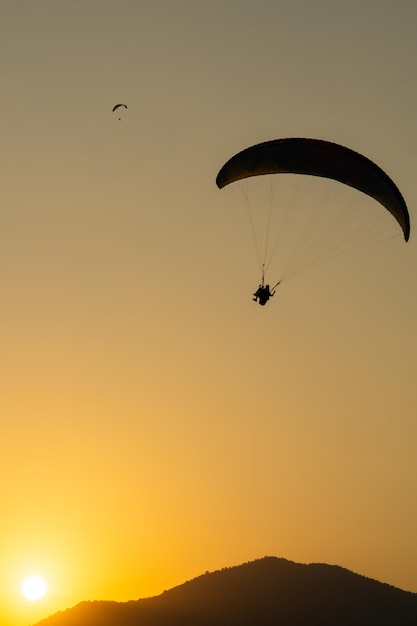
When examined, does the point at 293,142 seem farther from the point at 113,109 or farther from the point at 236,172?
the point at 113,109

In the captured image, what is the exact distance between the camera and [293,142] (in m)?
36.9

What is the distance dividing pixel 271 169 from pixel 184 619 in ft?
594

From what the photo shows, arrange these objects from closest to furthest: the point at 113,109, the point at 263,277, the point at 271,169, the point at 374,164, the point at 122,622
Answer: the point at 374,164, the point at 271,169, the point at 263,277, the point at 113,109, the point at 122,622

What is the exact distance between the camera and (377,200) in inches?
1478

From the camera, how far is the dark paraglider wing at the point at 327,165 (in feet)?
119

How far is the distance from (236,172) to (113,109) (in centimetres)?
1085

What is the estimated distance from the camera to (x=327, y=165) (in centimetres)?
3741

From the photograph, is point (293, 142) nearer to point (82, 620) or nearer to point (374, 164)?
point (374, 164)

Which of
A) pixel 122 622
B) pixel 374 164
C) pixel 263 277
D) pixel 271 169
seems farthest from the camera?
pixel 122 622

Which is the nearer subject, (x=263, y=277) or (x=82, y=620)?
(x=263, y=277)

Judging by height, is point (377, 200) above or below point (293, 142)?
below

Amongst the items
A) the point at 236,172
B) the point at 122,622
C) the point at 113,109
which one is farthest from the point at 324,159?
the point at 122,622

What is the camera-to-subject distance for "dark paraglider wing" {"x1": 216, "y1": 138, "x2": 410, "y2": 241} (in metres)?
36.2

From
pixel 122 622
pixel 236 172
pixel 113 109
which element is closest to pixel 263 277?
pixel 236 172
